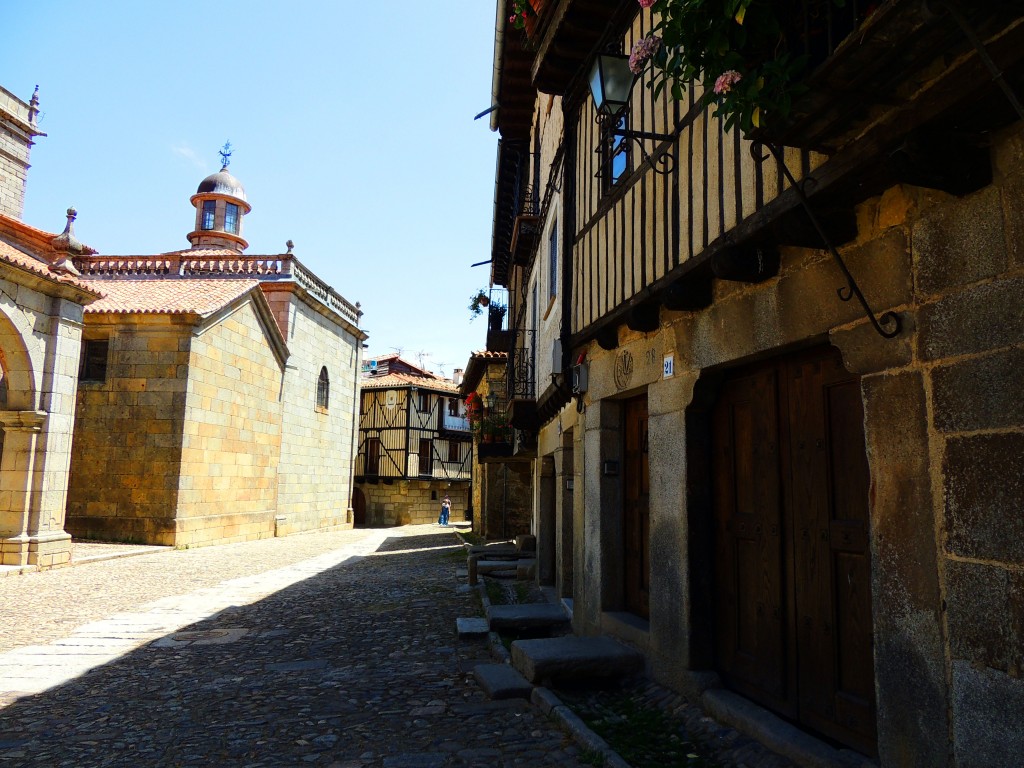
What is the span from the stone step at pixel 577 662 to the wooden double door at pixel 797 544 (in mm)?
757

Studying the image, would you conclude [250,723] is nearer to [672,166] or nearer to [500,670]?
[500,670]

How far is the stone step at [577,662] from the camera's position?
459 centimetres

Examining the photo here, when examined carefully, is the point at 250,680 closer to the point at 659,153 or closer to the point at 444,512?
the point at 659,153

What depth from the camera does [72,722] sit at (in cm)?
425

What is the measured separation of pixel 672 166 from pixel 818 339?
169 centimetres

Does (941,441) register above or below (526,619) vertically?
above

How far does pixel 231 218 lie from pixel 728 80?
103 feet

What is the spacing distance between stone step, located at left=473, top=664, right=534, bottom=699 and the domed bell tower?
28.5 metres

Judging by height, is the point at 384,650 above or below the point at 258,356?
below

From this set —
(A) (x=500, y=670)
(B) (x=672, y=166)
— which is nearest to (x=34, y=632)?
(A) (x=500, y=670)

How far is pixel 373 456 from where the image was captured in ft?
113

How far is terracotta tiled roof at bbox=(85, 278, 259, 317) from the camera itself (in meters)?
16.3

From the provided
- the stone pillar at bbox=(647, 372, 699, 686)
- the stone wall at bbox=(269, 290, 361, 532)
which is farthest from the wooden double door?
the stone wall at bbox=(269, 290, 361, 532)

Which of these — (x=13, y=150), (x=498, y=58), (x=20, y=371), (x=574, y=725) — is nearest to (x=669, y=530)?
(x=574, y=725)
